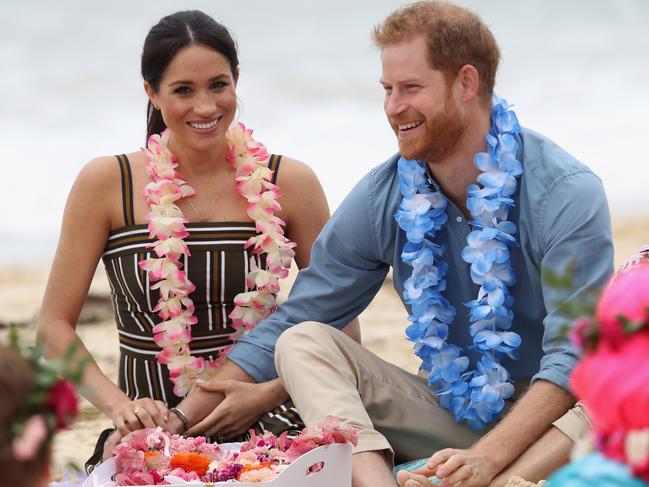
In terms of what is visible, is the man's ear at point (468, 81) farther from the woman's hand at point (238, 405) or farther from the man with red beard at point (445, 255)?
the woman's hand at point (238, 405)

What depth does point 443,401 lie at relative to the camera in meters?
3.44

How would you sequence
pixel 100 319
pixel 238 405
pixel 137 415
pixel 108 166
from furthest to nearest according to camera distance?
pixel 100 319
pixel 108 166
pixel 238 405
pixel 137 415

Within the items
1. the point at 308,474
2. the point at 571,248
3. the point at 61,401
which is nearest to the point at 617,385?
the point at 61,401

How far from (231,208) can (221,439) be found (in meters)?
0.81

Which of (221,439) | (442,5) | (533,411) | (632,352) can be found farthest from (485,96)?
(632,352)

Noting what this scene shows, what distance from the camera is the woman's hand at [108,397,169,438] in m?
3.40

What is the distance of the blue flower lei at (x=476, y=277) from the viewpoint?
10.8 ft

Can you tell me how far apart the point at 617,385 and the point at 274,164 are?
9.03 feet

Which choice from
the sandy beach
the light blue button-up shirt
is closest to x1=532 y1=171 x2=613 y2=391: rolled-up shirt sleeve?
the light blue button-up shirt

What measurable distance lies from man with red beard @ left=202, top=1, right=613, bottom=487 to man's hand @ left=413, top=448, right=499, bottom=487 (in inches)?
10.7

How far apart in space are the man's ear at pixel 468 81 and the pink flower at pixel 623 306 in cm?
207

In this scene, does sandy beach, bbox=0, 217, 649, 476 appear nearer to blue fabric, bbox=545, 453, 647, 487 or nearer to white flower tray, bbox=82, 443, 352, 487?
white flower tray, bbox=82, 443, 352, 487

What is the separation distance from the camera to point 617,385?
130cm

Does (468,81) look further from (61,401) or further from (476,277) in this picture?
(61,401)
